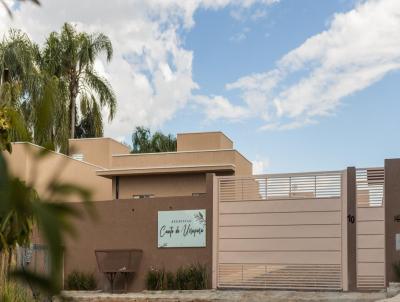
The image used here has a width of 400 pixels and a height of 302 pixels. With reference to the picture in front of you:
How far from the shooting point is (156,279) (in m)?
20.8

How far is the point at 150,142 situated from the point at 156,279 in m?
33.1

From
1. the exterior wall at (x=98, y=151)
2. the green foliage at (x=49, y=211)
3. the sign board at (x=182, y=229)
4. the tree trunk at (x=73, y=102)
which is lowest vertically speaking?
the sign board at (x=182, y=229)

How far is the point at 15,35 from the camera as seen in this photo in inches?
1335

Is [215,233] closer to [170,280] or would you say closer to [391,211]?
[170,280]

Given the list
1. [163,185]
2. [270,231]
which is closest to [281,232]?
[270,231]

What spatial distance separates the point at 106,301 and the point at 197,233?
12.4 ft

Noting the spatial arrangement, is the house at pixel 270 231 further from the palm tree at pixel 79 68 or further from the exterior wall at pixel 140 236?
the palm tree at pixel 79 68

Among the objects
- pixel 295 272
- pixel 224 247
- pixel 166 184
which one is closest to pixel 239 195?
pixel 224 247

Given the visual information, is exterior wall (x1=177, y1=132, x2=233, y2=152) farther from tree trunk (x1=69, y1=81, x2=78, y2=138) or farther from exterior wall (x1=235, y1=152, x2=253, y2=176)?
tree trunk (x1=69, y1=81, x2=78, y2=138)

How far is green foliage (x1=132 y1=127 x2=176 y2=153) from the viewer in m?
52.2

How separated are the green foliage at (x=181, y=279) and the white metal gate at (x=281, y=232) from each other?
447 mm

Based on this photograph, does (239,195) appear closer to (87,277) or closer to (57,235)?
(87,277)

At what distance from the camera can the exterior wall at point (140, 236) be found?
20.8 metres

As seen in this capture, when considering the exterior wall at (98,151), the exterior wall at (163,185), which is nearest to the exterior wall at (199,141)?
the exterior wall at (163,185)
